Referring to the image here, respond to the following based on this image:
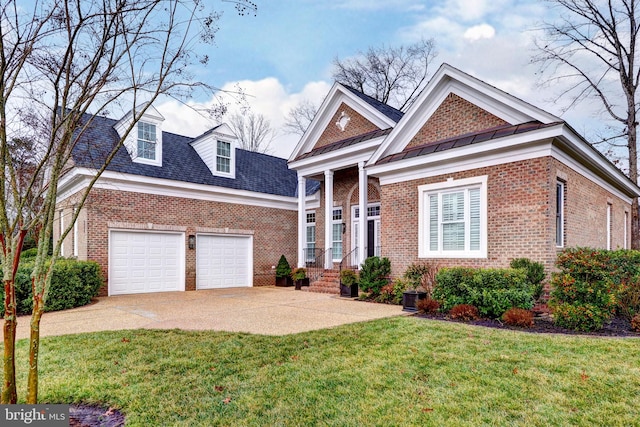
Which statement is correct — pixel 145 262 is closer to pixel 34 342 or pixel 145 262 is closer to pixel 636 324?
pixel 34 342

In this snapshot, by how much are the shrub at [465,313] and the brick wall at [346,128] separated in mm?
8215

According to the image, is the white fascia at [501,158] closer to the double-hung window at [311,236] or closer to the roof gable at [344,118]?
the roof gable at [344,118]

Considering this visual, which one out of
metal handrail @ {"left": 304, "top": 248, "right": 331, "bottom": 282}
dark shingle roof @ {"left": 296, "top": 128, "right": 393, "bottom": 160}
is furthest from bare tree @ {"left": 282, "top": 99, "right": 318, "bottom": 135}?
metal handrail @ {"left": 304, "top": 248, "right": 331, "bottom": 282}

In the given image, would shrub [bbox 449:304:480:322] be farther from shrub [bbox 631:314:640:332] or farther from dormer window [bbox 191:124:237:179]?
dormer window [bbox 191:124:237:179]

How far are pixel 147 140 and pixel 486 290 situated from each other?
1252cm

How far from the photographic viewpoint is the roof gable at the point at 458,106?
963 centimetres

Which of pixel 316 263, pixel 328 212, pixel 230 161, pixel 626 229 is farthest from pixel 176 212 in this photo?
pixel 626 229

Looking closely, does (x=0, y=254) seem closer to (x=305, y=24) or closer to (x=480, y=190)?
(x=305, y=24)

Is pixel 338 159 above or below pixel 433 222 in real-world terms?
above

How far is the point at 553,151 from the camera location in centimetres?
901

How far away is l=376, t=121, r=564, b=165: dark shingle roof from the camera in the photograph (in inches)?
361

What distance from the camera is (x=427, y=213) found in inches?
434

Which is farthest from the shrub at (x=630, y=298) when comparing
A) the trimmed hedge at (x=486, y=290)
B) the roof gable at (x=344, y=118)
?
the roof gable at (x=344, y=118)

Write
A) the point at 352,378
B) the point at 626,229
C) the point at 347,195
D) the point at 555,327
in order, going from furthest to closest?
the point at 626,229 < the point at 347,195 < the point at 555,327 < the point at 352,378
